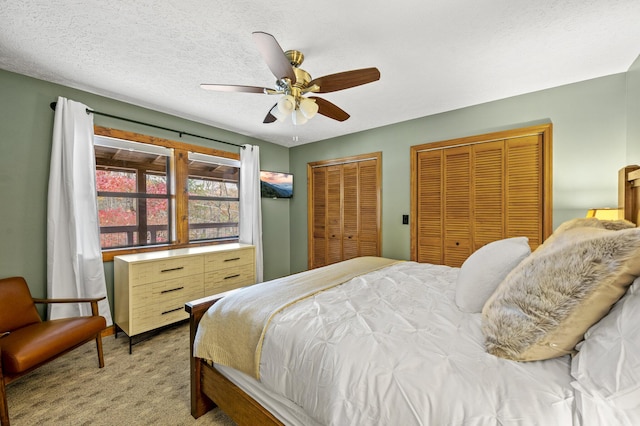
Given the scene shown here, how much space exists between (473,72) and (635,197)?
4.77 ft

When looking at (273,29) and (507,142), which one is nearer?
(273,29)

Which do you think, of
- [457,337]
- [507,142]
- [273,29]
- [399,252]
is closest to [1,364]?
[457,337]

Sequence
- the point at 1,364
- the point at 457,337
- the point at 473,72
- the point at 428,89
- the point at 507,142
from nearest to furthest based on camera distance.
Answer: the point at 457,337 → the point at 1,364 → the point at 473,72 → the point at 428,89 → the point at 507,142

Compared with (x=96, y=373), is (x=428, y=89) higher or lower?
higher

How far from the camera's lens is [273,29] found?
5.57ft

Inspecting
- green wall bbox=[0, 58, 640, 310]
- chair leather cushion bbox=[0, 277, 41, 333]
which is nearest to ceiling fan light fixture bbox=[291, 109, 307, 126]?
green wall bbox=[0, 58, 640, 310]

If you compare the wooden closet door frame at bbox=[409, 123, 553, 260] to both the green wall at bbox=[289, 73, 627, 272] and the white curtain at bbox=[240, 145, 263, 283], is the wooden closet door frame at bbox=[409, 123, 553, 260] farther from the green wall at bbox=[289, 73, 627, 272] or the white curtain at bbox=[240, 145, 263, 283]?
the white curtain at bbox=[240, 145, 263, 283]

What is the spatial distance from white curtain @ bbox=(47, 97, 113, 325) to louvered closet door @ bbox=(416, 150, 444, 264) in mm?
3592

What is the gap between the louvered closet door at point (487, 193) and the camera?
280 centimetres

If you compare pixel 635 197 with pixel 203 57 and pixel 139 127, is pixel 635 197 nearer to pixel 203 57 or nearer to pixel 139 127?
pixel 203 57

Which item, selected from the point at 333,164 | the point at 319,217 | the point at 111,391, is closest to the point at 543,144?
the point at 333,164

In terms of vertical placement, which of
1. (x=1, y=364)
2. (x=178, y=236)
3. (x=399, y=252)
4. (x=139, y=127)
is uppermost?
(x=139, y=127)

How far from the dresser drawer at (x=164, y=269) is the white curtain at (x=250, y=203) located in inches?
40.7

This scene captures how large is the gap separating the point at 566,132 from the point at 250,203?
3751 millimetres
